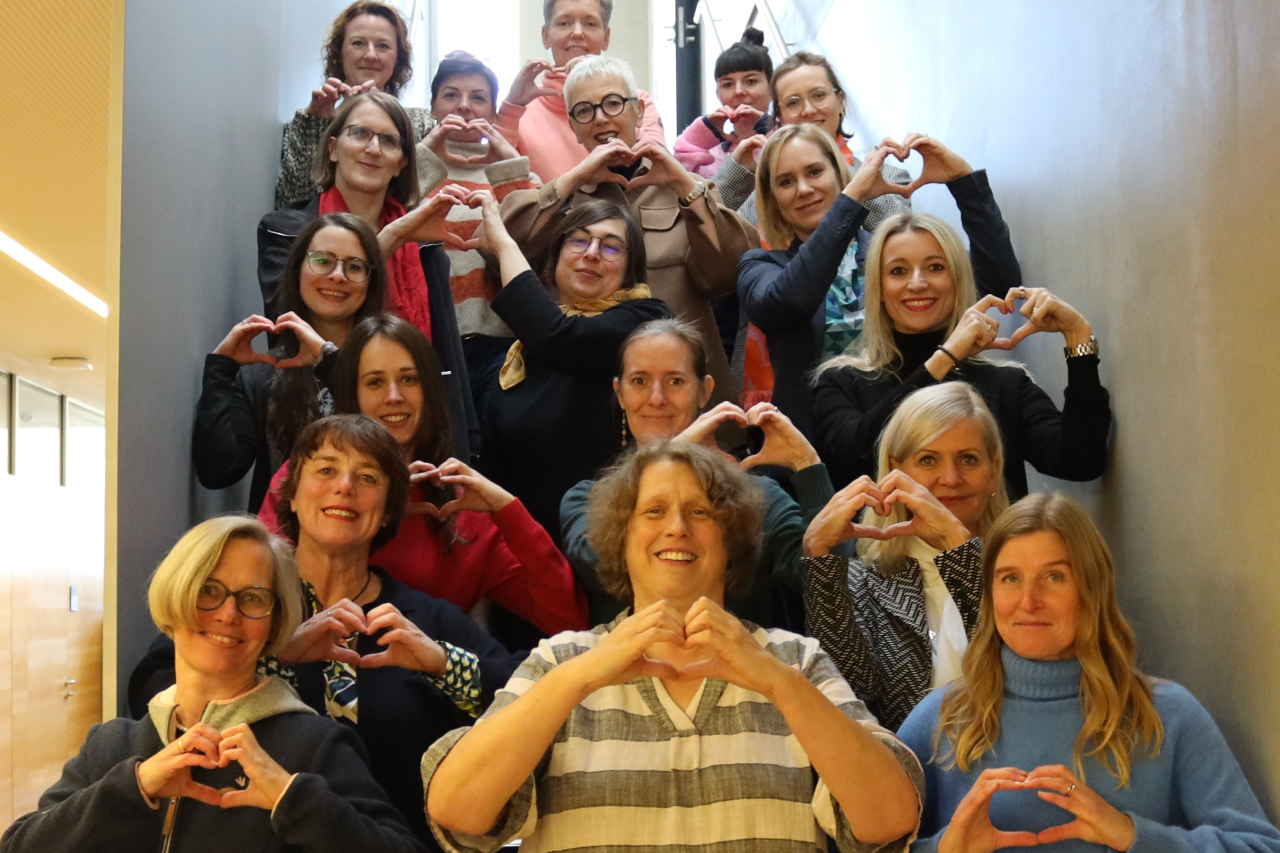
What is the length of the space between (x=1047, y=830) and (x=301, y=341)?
1.90 meters

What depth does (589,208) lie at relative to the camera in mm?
3363

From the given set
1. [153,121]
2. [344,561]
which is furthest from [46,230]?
[344,561]

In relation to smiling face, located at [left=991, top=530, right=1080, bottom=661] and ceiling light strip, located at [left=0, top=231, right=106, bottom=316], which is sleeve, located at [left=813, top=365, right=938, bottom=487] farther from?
ceiling light strip, located at [left=0, top=231, right=106, bottom=316]

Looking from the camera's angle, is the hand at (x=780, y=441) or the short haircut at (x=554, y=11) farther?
the short haircut at (x=554, y=11)

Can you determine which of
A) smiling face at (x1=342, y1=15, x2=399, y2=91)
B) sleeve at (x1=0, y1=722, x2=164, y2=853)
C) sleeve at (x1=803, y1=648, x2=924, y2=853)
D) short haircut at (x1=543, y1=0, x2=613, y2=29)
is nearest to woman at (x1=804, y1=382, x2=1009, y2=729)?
sleeve at (x1=803, y1=648, x2=924, y2=853)

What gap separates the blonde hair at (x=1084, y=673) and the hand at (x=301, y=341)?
159 centimetres

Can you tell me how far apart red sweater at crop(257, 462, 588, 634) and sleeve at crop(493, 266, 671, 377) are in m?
0.49

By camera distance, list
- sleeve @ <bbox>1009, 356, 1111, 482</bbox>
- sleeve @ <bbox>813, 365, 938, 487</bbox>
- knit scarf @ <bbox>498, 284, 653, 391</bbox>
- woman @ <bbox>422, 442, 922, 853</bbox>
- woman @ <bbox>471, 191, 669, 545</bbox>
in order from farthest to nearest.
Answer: knit scarf @ <bbox>498, 284, 653, 391</bbox> → woman @ <bbox>471, 191, 669, 545</bbox> → sleeve @ <bbox>813, 365, 938, 487</bbox> → sleeve @ <bbox>1009, 356, 1111, 482</bbox> → woman @ <bbox>422, 442, 922, 853</bbox>

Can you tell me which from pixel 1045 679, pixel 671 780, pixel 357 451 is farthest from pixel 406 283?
pixel 1045 679

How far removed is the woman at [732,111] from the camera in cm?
451

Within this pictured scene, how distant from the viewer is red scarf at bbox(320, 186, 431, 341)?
132 inches

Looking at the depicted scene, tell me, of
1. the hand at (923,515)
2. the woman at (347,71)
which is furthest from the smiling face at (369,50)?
the hand at (923,515)

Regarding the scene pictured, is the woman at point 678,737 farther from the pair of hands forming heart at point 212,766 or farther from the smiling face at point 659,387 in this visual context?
the smiling face at point 659,387

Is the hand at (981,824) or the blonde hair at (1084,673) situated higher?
the blonde hair at (1084,673)
